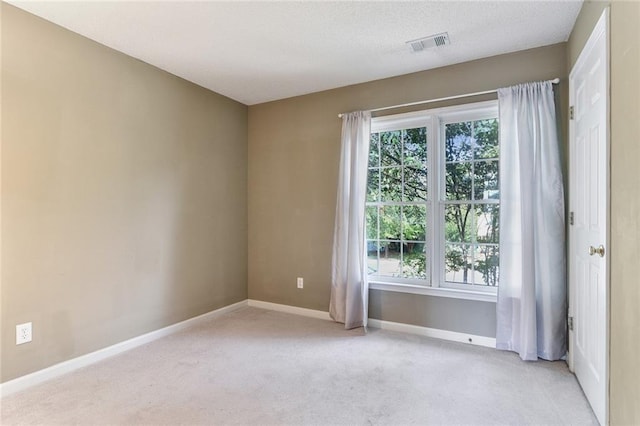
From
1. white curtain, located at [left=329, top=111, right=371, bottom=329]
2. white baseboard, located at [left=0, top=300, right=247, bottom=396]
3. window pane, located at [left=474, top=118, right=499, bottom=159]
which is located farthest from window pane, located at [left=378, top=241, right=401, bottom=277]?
white baseboard, located at [left=0, top=300, right=247, bottom=396]

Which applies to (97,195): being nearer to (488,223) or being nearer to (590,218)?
(488,223)

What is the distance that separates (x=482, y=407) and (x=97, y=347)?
9.26 ft

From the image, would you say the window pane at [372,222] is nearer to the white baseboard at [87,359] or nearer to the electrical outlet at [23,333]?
the white baseboard at [87,359]

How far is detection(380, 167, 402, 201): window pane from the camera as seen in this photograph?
3471mm

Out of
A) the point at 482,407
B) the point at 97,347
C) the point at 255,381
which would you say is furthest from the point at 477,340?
the point at 97,347

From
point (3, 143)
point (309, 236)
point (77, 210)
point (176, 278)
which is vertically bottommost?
point (176, 278)

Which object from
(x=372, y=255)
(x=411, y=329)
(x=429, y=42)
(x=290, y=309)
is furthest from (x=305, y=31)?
(x=290, y=309)

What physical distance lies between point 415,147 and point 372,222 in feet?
2.87

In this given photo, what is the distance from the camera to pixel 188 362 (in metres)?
2.66

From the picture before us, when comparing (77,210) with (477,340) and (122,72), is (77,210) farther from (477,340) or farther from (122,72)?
(477,340)

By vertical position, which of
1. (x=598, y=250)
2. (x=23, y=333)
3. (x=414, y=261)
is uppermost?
(x=598, y=250)

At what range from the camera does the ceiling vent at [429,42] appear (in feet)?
8.66

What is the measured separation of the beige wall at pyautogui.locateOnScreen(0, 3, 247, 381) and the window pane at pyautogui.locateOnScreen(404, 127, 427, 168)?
206 cm

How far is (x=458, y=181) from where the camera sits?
3.18 m
